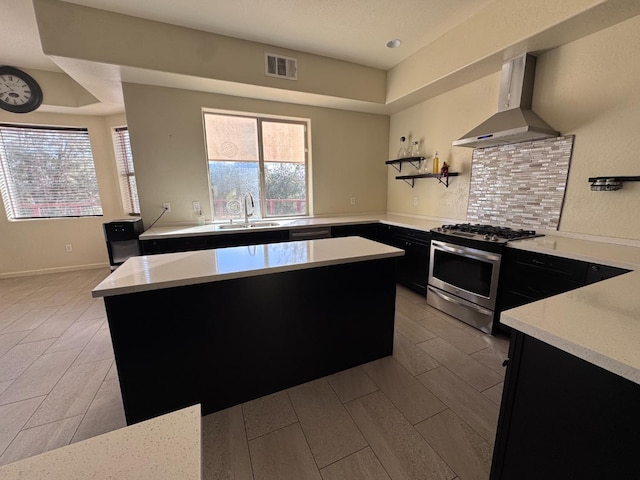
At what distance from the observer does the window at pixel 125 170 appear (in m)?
4.29

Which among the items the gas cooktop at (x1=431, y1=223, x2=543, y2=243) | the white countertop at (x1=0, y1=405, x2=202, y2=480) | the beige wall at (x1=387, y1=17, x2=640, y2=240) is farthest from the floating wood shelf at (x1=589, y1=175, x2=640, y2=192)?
the white countertop at (x1=0, y1=405, x2=202, y2=480)

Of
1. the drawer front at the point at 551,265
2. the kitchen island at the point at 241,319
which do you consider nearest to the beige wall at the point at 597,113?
the drawer front at the point at 551,265

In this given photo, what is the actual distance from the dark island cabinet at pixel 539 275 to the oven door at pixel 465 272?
0.07 m

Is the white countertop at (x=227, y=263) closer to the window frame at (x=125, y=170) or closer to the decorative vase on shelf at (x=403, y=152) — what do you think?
the decorative vase on shelf at (x=403, y=152)

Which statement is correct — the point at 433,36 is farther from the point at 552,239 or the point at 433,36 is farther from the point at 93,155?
the point at 93,155

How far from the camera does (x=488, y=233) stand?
8.20 feet

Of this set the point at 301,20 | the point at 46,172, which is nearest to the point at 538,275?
the point at 301,20

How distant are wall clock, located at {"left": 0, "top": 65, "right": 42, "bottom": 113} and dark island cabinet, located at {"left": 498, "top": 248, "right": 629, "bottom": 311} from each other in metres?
5.95

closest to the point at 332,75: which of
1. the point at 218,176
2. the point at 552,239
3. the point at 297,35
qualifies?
the point at 297,35

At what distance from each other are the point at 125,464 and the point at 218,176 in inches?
139

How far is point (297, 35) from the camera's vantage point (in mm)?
2783

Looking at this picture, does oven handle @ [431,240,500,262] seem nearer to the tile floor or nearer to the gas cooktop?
the gas cooktop

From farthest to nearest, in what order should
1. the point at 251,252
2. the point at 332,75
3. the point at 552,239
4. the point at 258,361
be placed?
1. the point at 332,75
2. the point at 552,239
3. the point at 251,252
4. the point at 258,361

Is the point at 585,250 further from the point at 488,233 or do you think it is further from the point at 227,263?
the point at 227,263
